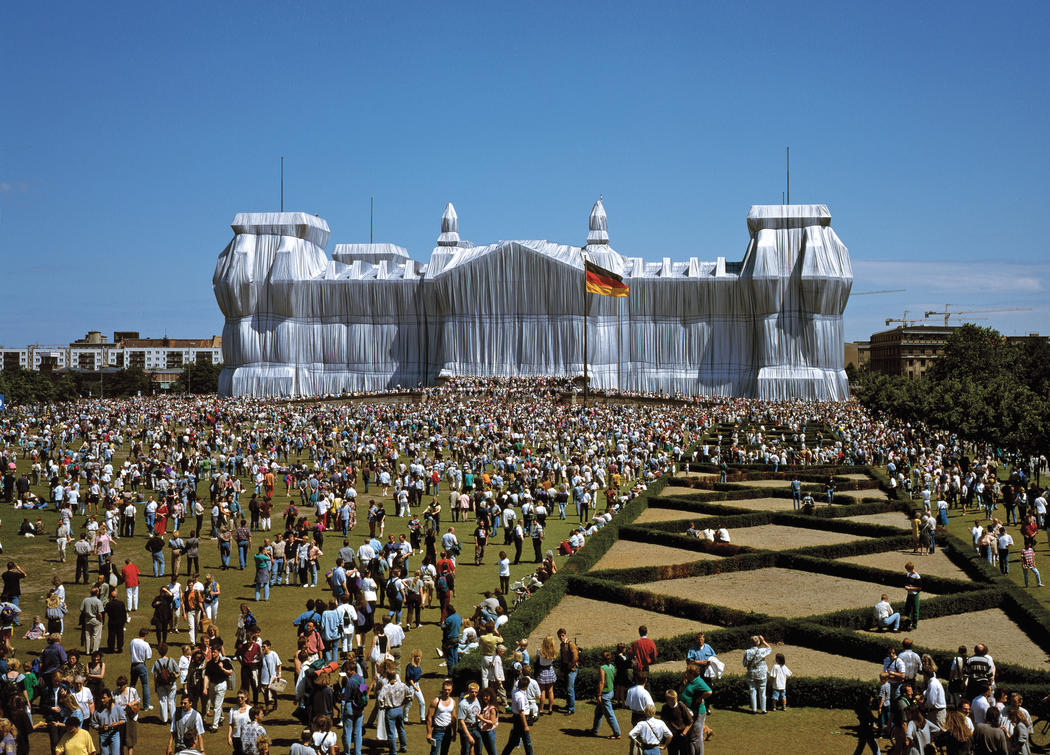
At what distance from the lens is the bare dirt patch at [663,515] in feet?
88.8

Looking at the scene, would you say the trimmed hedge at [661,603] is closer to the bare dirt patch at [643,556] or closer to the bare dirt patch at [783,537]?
the bare dirt patch at [643,556]

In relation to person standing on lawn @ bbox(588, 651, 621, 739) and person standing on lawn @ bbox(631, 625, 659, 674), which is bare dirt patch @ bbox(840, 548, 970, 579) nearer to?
person standing on lawn @ bbox(631, 625, 659, 674)

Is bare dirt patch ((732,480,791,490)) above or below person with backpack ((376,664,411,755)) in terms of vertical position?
above

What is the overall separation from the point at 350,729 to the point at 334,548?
11.4 m

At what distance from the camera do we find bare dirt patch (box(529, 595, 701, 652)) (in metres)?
15.8

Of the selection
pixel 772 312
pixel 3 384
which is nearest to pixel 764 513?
pixel 772 312

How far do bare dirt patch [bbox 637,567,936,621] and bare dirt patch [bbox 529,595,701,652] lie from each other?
1.00 metres

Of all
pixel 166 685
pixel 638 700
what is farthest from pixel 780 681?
pixel 166 685

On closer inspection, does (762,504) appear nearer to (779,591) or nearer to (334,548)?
(779,591)

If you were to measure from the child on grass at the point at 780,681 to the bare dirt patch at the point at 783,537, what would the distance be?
11.2m

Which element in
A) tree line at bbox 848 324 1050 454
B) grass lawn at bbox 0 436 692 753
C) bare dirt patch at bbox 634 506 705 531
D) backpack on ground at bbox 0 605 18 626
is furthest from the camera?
tree line at bbox 848 324 1050 454

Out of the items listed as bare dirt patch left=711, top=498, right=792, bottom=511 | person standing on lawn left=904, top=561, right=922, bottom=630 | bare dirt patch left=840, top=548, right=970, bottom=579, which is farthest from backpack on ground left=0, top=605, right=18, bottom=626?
bare dirt patch left=711, top=498, right=792, bottom=511

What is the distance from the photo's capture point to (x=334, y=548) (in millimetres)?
21953

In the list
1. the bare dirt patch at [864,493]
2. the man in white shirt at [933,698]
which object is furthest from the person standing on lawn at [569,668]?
the bare dirt patch at [864,493]
